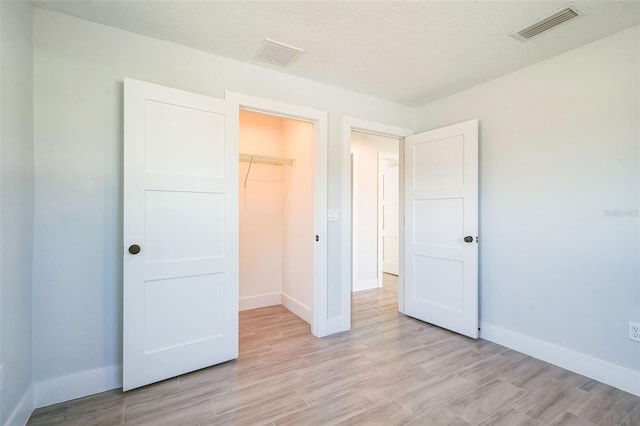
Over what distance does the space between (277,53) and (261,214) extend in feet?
6.58

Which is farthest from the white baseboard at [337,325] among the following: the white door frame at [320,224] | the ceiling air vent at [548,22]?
the ceiling air vent at [548,22]

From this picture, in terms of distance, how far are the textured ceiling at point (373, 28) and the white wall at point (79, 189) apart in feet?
0.57

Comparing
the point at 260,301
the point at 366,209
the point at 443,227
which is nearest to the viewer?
the point at 443,227

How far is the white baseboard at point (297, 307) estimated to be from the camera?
3272 mm

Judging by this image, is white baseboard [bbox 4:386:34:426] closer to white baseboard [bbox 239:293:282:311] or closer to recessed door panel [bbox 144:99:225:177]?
recessed door panel [bbox 144:99:225:177]

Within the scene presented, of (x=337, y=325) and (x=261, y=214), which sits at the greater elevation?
(x=261, y=214)

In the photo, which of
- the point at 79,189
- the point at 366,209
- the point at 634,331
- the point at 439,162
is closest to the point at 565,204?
the point at 634,331

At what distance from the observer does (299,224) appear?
11.5 feet

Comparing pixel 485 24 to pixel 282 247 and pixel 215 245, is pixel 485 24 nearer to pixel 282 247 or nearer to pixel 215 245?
pixel 215 245

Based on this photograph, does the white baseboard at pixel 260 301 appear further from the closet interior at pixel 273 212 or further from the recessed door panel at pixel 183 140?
the recessed door panel at pixel 183 140

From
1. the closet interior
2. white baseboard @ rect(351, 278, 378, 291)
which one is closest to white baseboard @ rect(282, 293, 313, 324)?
the closet interior

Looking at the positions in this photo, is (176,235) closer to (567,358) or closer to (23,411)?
(23,411)

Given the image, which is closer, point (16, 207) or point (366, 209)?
point (16, 207)

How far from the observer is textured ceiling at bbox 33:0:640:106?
1837 mm
